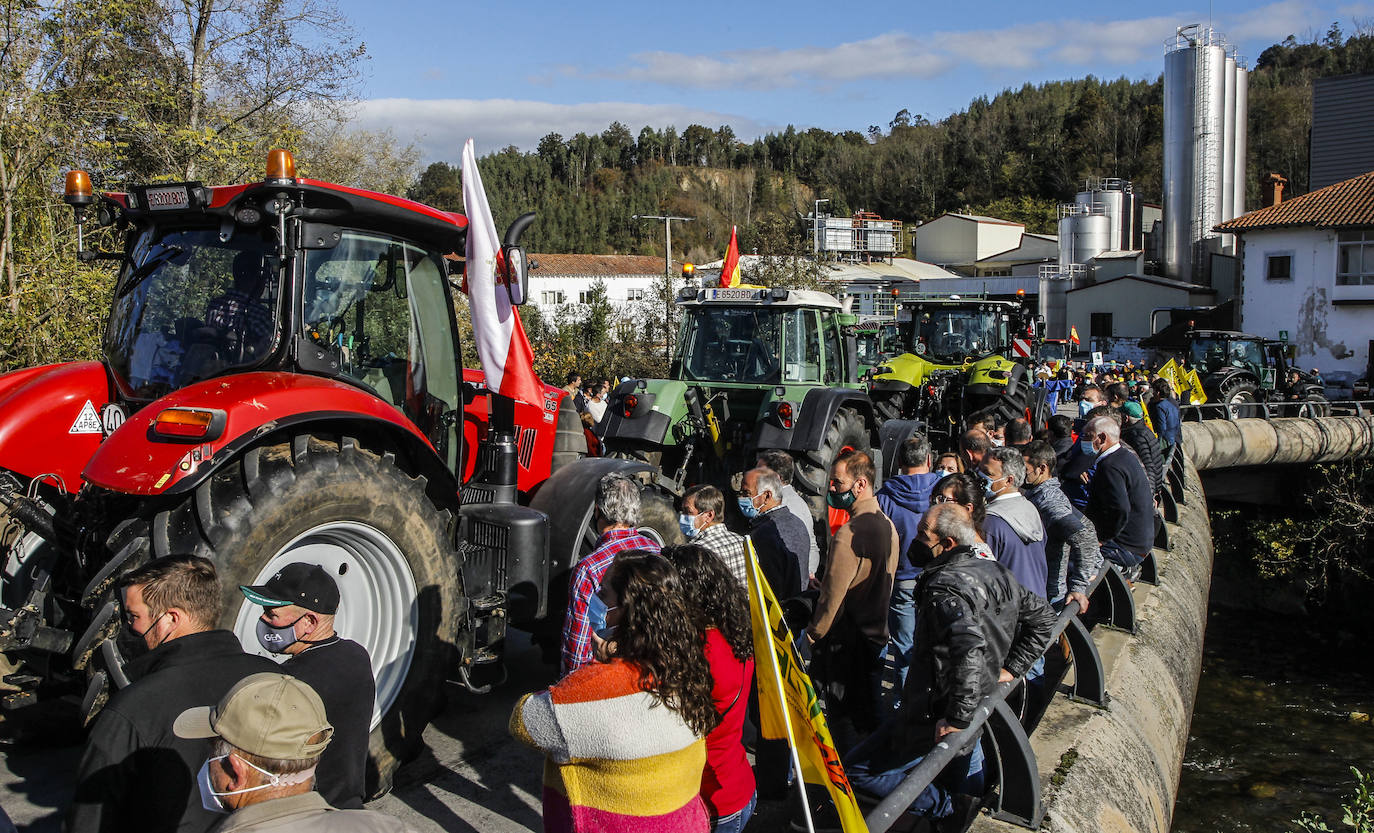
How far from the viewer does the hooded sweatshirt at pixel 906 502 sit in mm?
5098

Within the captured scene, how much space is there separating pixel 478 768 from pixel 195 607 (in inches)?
75.1

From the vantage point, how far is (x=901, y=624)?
4871 mm

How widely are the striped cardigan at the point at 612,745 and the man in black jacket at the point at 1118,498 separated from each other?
428 centimetres

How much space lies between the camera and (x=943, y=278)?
4728 centimetres

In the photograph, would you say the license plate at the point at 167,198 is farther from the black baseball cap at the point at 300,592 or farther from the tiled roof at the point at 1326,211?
the tiled roof at the point at 1326,211

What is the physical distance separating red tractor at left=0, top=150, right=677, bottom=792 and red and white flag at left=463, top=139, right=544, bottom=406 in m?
0.14

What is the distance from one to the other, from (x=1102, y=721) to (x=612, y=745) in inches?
115

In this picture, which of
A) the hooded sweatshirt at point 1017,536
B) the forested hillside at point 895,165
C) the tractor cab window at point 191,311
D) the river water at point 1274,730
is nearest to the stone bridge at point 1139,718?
the hooded sweatshirt at point 1017,536

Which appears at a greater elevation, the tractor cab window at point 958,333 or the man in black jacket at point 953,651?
the tractor cab window at point 958,333

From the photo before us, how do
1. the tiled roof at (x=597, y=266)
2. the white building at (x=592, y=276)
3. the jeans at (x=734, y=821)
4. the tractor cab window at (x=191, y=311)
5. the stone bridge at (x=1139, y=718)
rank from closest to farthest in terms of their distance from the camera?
the jeans at (x=734, y=821), the stone bridge at (x=1139, y=718), the tractor cab window at (x=191, y=311), the white building at (x=592, y=276), the tiled roof at (x=597, y=266)

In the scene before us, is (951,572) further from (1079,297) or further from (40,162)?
(1079,297)

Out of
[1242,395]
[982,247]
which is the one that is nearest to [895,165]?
[982,247]

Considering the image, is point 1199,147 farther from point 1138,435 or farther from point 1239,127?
point 1138,435

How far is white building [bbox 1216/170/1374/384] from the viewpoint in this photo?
28.3 meters
